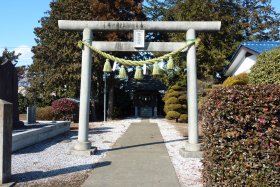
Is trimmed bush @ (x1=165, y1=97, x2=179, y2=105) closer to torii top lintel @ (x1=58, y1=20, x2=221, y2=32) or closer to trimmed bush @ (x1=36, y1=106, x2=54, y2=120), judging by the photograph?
trimmed bush @ (x1=36, y1=106, x2=54, y2=120)

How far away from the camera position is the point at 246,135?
459cm

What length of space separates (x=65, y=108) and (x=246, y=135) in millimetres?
19019

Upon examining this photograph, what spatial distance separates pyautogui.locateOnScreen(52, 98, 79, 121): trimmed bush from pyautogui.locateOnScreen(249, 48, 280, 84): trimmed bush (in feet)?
43.7

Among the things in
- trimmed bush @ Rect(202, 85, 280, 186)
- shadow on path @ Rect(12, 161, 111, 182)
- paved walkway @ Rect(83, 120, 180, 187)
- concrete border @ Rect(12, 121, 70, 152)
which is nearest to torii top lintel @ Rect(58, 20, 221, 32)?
concrete border @ Rect(12, 121, 70, 152)

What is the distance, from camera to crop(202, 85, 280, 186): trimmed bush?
4496 mm

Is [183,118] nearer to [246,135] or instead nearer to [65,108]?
[65,108]

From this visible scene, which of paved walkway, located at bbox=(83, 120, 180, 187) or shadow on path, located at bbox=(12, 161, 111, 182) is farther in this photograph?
shadow on path, located at bbox=(12, 161, 111, 182)

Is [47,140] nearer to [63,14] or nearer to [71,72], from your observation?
[71,72]

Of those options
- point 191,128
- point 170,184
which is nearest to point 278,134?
point 170,184

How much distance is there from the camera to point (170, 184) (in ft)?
22.0

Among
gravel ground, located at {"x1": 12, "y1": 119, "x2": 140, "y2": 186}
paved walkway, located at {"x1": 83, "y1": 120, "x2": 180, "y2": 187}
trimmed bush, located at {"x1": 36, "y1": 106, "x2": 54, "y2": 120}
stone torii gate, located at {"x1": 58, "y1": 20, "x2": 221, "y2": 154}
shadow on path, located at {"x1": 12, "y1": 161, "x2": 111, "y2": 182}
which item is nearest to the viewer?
paved walkway, located at {"x1": 83, "y1": 120, "x2": 180, "y2": 187}

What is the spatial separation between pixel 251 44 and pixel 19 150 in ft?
48.7

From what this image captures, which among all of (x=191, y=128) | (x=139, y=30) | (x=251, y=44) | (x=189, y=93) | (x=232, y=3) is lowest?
(x=191, y=128)

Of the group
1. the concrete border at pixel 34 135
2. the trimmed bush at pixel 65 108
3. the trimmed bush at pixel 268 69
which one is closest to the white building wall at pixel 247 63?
the trimmed bush at pixel 268 69
